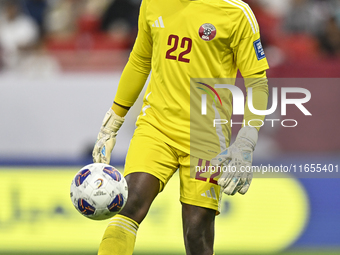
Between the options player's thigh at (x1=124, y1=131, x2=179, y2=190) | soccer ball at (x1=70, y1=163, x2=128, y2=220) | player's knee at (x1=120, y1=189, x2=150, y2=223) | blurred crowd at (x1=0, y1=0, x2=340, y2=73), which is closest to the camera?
soccer ball at (x1=70, y1=163, x2=128, y2=220)

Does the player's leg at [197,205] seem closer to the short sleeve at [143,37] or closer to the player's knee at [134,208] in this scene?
the player's knee at [134,208]

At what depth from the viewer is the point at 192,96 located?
3.76 meters

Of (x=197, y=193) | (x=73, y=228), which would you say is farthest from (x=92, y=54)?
(x=197, y=193)

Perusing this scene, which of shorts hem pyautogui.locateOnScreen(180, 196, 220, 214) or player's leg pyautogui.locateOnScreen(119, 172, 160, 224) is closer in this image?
player's leg pyautogui.locateOnScreen(119, 172, 160, 224)

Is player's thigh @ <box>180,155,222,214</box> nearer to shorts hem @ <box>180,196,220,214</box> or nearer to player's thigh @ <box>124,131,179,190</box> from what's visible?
shorts hem @ <box>180,196,220,214</box>

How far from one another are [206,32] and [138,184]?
Result: 1.13m

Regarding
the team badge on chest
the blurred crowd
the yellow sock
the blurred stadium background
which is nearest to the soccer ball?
the yellow sock

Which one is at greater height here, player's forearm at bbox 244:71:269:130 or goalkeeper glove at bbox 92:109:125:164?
player's forearm at bbox 244:71:269:130

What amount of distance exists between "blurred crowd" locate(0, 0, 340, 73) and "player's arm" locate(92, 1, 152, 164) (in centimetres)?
376

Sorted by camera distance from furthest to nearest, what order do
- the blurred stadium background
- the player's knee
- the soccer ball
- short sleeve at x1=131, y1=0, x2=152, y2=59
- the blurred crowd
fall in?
the blurred crowd < the blurred stadium background < short sleeve at x1=131, y1=0, x2=152, y2=59 < the player's knee < the soccer ball

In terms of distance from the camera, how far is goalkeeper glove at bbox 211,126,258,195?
11.2 ft

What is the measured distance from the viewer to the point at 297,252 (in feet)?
18.9

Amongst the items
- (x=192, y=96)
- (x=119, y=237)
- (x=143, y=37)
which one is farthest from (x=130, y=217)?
(x=143, y=37)

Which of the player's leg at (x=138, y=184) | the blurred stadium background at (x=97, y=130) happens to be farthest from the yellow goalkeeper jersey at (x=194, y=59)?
the blurred stadium background at (x=97, y=130)
